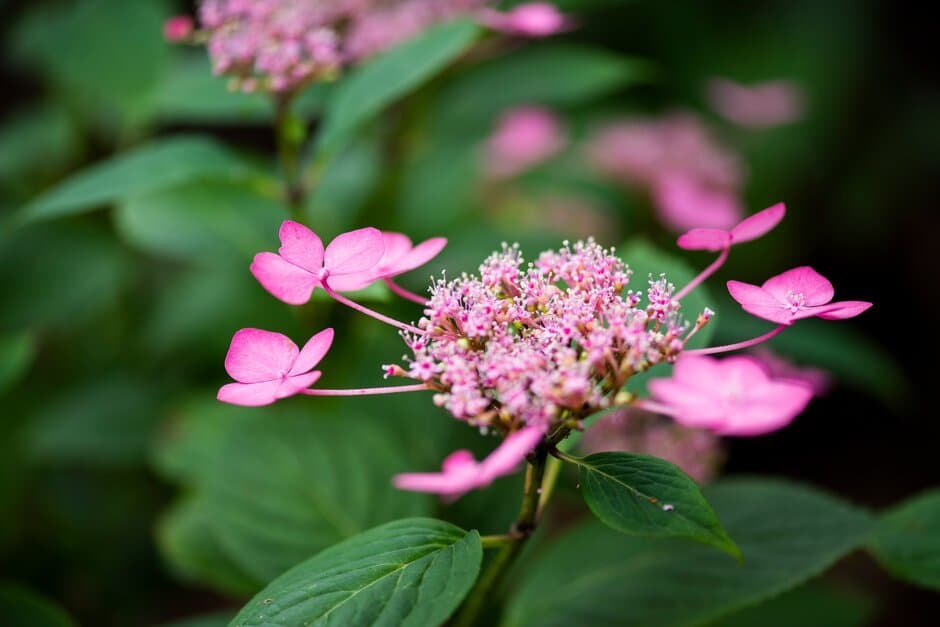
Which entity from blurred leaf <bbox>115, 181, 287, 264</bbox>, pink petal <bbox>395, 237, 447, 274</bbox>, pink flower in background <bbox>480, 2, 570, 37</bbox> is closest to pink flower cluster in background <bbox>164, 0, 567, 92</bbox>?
pink flower in background <bbox>480, 2, 570, 37</bbox>

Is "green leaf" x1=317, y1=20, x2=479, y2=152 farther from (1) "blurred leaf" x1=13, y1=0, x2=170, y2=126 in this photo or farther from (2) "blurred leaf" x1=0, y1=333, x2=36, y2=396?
(1) "blurred leaf" x1=13, y1=0, x2=170, y2=126

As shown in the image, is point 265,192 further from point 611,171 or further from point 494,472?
point 611,171

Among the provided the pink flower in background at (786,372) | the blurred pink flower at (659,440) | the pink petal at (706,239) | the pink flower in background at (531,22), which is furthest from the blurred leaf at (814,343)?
the pink petal at (706,239)

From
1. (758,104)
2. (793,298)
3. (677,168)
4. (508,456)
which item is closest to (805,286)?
(793,298)

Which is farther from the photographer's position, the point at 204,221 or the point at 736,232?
the point at 204,221

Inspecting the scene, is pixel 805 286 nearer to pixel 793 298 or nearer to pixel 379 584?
pixel 793 298

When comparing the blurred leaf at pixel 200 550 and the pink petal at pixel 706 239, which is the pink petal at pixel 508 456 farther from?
the blurred leaf at pixel 200 550
